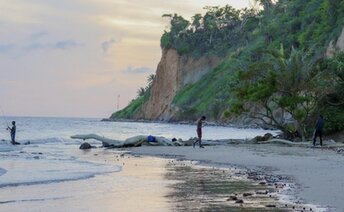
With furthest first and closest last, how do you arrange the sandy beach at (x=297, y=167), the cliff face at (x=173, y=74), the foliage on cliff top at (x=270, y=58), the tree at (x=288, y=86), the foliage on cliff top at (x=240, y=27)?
the cliff face at (x=173, y=74), the foliage on cliff top at (x=240, y=27), the foliage on cliff top at (x=270, y=58), the tree at (x=288, y=86), the sandy beach at (x=297, y=167)

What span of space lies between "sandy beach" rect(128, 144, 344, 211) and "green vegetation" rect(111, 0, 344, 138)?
817cm

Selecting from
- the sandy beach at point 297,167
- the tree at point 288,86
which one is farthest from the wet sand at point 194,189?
the tree at point 288,86

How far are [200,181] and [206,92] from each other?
91.4m

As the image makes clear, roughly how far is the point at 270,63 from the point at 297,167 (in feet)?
56.0

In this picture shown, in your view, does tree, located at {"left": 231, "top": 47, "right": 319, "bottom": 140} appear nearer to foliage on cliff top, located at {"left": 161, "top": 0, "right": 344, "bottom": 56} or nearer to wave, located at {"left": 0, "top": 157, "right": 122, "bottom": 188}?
wave, located at {"left": 0, "top": 157, "right": 122, "bottom": 188}

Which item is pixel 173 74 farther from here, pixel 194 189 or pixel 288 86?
pixel 194 189

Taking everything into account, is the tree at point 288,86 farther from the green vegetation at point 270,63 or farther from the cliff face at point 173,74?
the cliff face at point 173,74

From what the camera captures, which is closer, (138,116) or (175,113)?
(175,113)

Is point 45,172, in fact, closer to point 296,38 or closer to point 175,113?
point 296,38

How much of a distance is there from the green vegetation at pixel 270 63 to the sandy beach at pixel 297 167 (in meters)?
8.17

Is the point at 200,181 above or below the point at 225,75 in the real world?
below

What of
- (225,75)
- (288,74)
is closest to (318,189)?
(288,74)

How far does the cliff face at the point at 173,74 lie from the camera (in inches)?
4518

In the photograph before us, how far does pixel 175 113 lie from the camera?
115875mm
